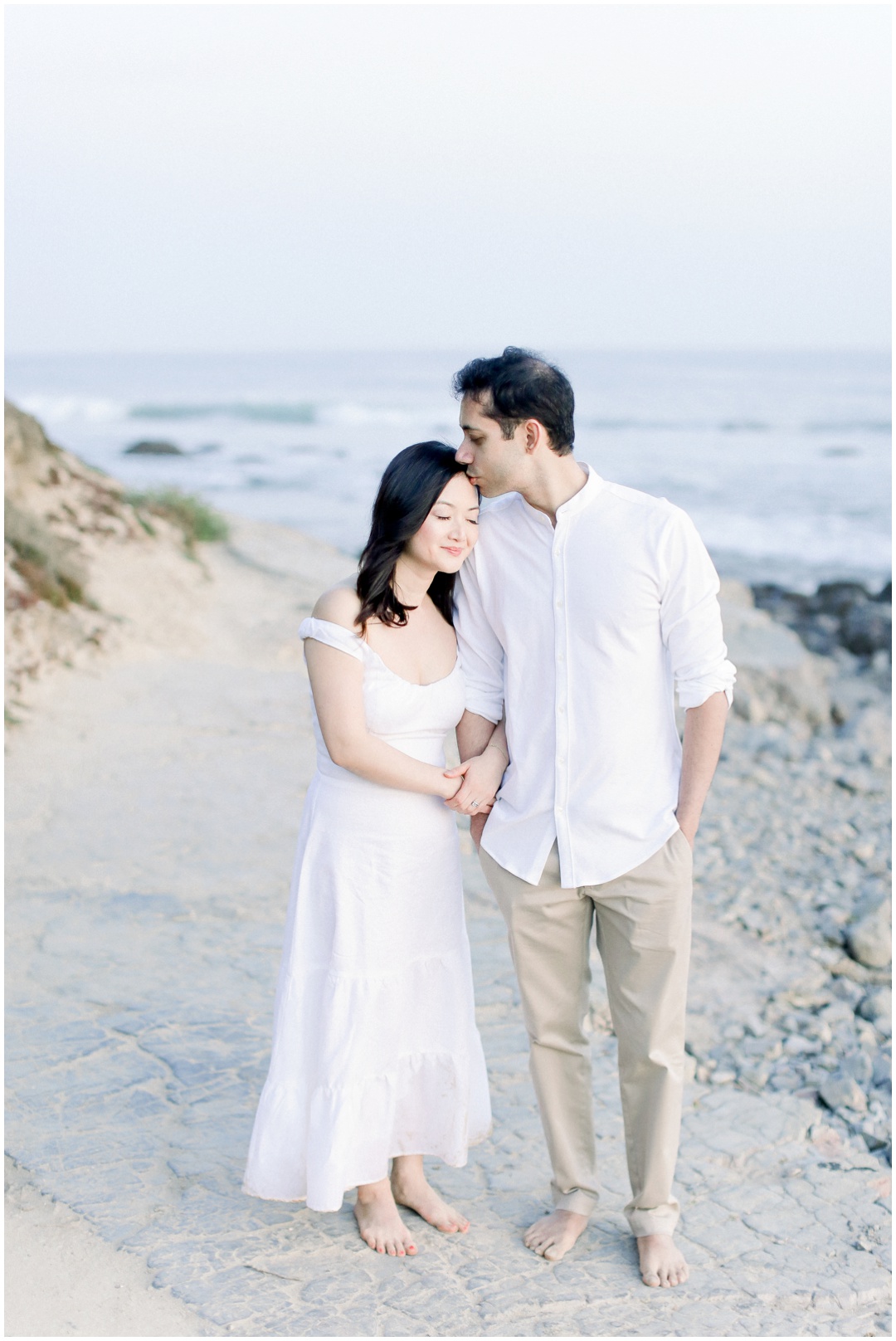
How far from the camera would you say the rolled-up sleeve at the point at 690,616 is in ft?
9.48

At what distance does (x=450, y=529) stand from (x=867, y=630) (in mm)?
9510

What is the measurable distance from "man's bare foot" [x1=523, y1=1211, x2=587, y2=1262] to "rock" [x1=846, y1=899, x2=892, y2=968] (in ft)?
8.05

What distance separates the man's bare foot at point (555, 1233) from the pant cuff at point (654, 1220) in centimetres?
13

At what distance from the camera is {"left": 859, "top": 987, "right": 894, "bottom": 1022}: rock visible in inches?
187

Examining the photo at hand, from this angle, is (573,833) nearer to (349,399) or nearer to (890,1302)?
(890,1302)

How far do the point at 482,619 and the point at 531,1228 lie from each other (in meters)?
1.59

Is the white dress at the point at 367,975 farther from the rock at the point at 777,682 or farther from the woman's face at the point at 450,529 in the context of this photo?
the rock at the point at 777,682

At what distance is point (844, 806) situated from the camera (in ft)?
23.8

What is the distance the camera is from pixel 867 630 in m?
11.6

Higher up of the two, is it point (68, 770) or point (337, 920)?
point (337, 920)

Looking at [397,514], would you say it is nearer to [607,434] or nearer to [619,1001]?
[619,1001]

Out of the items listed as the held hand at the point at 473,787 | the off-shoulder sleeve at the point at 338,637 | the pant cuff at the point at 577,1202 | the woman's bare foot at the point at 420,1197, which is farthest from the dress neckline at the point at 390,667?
the pant cuff at the point at 577,1202

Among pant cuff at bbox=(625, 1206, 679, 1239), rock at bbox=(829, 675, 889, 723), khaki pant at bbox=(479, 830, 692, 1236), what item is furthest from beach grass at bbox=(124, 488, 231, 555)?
pant cuff at bbox=(625, 1206, 679, 1239)

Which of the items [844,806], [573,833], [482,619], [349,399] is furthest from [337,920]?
[349,399]
